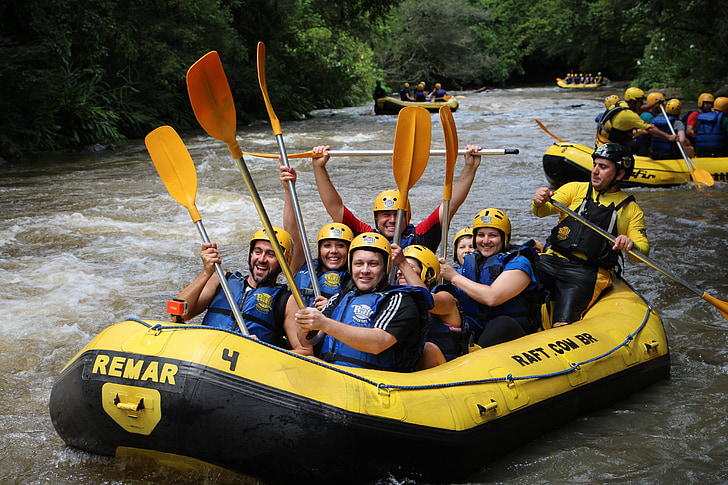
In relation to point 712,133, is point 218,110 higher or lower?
higher

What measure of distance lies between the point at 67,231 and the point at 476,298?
5.43m

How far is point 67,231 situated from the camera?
7.54 metres

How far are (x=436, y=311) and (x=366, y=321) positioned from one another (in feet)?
1.72

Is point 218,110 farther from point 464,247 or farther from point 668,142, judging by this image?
point 668,142

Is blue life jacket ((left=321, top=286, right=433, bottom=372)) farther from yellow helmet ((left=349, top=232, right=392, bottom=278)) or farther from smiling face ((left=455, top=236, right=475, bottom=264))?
smiling face ((left=455, top=236, right=475, bottom=264))

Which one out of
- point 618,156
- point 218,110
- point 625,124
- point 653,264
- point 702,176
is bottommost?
point 702,176

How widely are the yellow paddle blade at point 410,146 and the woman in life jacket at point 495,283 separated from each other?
472 mm

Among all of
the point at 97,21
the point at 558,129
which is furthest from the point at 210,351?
the point at 558,129

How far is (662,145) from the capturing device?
919 centimetres

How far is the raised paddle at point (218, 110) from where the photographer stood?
303 centimetres

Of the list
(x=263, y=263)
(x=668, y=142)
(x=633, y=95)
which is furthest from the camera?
(x=668, y=142)

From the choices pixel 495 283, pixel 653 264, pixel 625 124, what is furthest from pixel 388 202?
pixel 625 124

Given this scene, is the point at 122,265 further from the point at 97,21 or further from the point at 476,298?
the point at 97,21

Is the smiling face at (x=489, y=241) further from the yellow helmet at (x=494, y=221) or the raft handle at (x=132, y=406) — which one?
the raft handle at (x=132, y=406)
